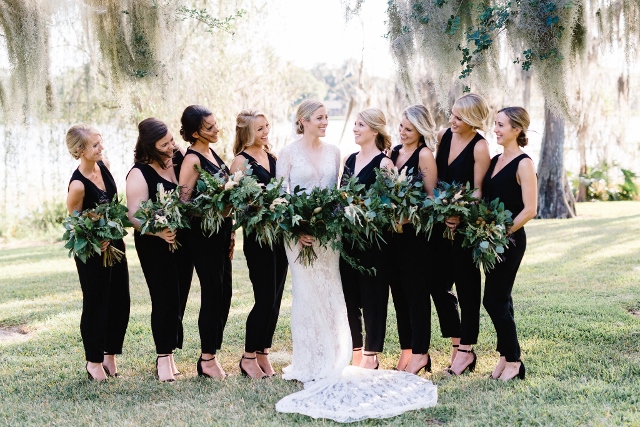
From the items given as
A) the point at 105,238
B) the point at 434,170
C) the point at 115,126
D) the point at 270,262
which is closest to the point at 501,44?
the point at 434,170

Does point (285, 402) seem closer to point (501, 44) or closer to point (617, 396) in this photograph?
point (617, 396)

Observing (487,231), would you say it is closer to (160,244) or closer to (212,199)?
(212,199)

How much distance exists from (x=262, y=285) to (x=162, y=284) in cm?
71

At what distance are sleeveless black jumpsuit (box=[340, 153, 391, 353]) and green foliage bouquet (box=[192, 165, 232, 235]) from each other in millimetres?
839

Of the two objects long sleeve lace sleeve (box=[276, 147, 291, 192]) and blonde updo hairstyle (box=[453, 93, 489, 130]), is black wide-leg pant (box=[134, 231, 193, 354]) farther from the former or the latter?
blonde updo hairstyle (box=[453, 93, 489, 130])

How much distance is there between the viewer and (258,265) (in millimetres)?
4891

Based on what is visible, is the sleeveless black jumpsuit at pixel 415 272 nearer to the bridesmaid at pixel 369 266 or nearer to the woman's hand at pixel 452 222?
the bridesmaid at pixel 369 266

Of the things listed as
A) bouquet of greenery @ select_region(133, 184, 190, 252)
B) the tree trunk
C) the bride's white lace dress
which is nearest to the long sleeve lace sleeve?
the bride's white lace dress

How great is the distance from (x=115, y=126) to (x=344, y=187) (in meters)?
10.6

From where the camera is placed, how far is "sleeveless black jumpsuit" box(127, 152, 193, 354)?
Result: 190 inches

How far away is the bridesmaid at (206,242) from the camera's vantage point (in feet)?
15.9

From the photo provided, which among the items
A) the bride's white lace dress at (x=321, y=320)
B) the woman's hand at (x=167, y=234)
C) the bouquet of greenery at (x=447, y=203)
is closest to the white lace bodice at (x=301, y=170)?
the bride's white lace dress at (x=321, y=320)

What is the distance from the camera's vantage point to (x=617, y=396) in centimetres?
420

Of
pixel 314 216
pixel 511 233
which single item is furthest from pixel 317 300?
pixel 511 233
